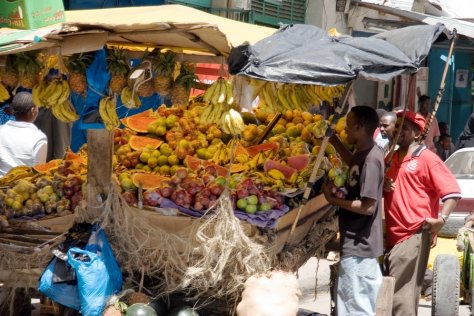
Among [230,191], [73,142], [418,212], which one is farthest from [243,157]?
[73,142]

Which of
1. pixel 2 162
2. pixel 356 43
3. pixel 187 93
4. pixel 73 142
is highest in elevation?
pixel 356 43

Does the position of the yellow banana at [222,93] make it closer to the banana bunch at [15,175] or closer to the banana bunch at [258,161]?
the banana bunch at [258,161]

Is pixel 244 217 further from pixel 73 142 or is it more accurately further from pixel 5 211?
pixel 73 142

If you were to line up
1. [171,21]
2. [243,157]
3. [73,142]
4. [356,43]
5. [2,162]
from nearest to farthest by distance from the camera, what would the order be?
1. [171,21]
2. [356,43]
3. [243,157]
4. [2,162]
5. [73,142]

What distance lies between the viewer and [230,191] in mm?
5445

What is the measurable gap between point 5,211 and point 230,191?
161cm

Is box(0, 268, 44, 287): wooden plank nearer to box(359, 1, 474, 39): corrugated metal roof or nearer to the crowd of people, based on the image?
the crowd of people

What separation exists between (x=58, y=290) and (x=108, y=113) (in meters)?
1.16

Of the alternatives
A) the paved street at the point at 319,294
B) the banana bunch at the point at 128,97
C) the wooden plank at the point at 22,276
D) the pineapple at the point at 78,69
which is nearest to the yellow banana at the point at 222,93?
the banana bunch at the point at 128,97

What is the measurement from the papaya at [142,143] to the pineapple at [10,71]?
1.40 metres

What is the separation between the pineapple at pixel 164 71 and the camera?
5387 mm

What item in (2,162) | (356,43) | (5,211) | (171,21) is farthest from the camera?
(2,162)

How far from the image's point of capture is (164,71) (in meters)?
5.39

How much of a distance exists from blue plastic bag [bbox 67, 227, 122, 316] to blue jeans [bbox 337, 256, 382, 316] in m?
1.54
